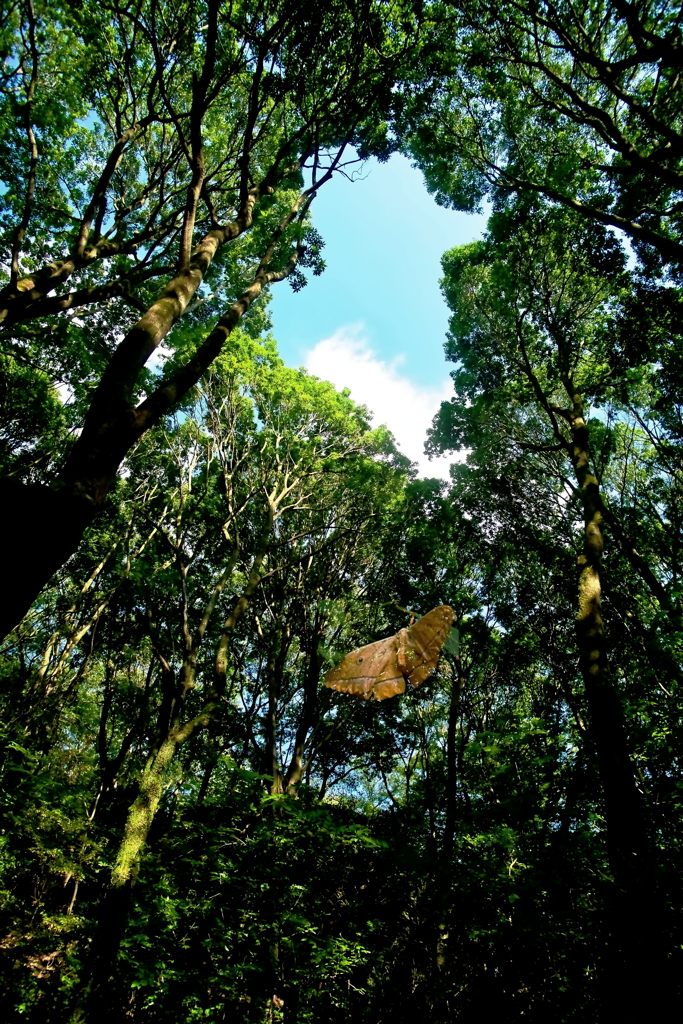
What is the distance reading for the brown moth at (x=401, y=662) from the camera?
5262 mm

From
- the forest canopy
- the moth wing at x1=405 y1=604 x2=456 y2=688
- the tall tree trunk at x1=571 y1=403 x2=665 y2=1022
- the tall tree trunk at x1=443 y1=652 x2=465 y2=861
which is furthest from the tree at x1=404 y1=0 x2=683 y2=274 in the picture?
the tall tree trunk at x1=443 y1=652 x2=465 y2=861

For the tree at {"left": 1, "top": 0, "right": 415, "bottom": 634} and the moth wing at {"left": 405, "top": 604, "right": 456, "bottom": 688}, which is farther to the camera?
the moth wing at {"left": 405, "top": 604, "right": 456, "bottom": 688}

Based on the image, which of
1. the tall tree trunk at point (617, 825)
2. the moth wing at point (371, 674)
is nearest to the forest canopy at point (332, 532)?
the tall tree trunk at point (617, 825)

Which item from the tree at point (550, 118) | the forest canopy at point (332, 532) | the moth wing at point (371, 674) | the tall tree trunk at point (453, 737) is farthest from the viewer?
the tall tree trunk at point (453, 737)

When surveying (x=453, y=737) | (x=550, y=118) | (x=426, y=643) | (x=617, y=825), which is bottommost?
(x=617, y=825)

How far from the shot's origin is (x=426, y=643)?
17.5 ft

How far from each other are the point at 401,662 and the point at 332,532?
701 cm

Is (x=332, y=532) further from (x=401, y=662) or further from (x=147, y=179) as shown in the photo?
(x=147, y=179)

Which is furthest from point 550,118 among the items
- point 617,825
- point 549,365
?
point 617,825

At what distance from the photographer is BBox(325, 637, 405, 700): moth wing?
5246 mm

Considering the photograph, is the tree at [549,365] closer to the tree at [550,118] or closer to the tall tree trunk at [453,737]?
the tree at [550,118]

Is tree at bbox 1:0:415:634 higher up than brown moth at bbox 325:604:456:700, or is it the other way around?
tree at bbox 1:0:415:634

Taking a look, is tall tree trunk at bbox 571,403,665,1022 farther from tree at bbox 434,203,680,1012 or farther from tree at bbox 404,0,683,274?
tree at bbox 404,0,683,274

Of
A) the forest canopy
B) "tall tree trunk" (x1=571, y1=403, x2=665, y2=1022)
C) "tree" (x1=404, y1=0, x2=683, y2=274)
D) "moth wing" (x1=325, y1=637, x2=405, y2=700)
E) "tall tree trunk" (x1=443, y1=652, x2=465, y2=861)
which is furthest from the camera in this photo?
"tall tree trunk" (x1=443, y1=652, x2=465, y2=861)
